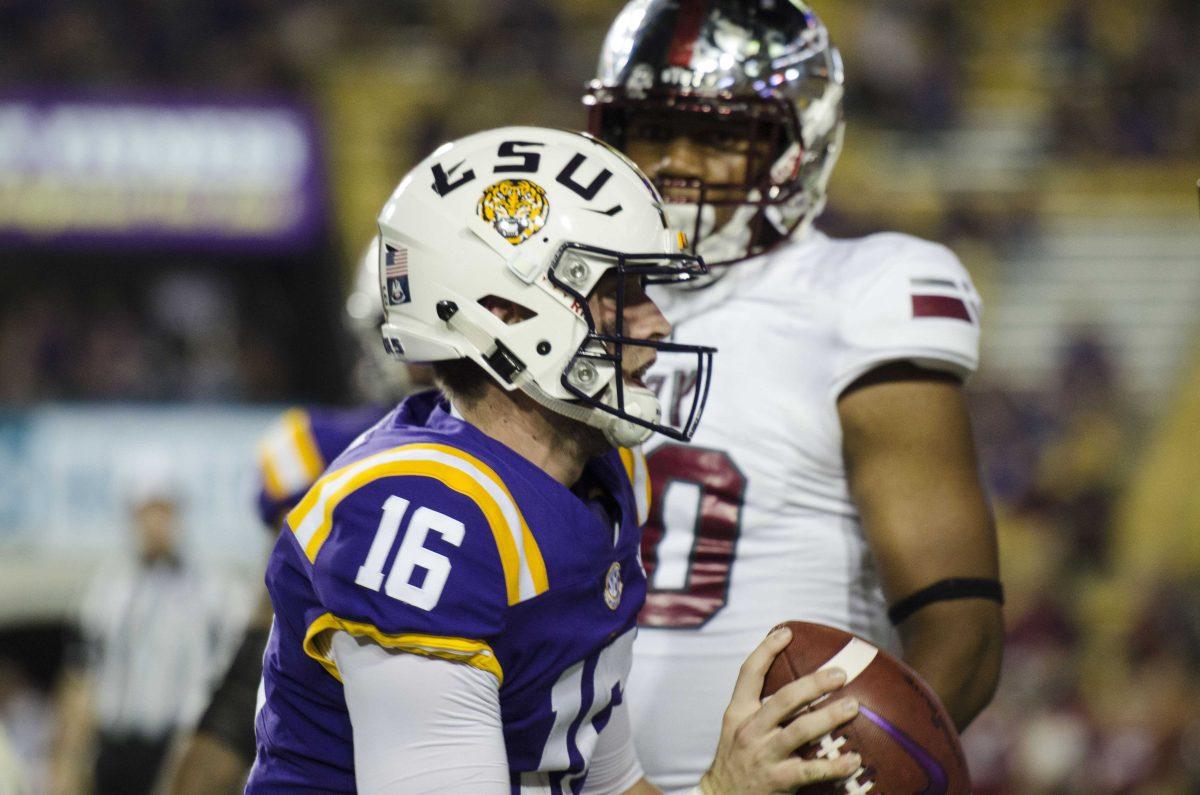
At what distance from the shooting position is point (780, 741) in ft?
5.56

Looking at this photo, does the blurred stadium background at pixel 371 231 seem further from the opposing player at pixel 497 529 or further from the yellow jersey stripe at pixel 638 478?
the opposing player at pixel 497 529

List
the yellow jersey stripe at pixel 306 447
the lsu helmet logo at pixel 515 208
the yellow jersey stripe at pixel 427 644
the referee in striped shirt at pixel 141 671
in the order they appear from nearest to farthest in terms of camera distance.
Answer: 1. the yellow jersey stripe at pixel 427 644
2. the lsu helmet logo at pixel 515 208
3. the yellow jersey stripe at pixel 306 447
4. the referee in striped shirt at pixel 141 671

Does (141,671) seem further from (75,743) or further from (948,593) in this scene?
(948,593)

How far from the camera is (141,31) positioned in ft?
30.1

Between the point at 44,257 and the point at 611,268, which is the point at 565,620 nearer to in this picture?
the point at 611,268

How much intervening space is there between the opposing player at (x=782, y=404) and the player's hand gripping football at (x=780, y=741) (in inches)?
15.9

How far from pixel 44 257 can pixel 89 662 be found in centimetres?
366

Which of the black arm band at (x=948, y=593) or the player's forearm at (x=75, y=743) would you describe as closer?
the black arm band at (x=948, y=593)

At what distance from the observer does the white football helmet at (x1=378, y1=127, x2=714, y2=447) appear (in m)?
1.83

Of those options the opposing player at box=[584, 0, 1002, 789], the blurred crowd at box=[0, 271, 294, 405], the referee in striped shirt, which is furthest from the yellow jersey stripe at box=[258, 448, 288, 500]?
the blurred crowd at box=[0, 271, 294, 405]

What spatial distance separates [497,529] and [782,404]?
2.23ft

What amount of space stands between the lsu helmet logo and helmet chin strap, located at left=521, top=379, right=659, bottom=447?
0.17 metres

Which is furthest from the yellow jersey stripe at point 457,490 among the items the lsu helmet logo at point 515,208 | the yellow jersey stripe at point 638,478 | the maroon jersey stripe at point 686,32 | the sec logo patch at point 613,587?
the maroon jersey stripe at point 686,32

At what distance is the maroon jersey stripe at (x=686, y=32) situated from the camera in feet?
7.80
